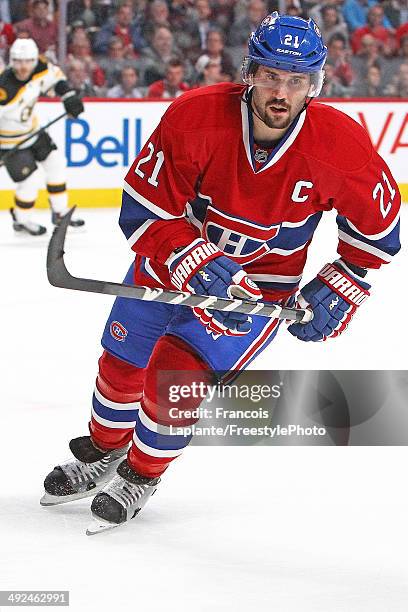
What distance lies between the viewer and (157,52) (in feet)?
24.4

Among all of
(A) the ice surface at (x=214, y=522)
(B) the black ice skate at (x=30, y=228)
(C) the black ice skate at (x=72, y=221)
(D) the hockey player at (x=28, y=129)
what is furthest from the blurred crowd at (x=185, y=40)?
(A) the ice surface at (x=214, y=522)

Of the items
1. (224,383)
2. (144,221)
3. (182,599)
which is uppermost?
(144,221)

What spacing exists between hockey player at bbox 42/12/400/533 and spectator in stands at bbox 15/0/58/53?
4.93m

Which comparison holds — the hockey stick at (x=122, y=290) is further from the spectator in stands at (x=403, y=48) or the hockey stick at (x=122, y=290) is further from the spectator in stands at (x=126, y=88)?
the spectator in stands at (x=403, y=48)

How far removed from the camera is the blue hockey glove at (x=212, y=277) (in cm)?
230

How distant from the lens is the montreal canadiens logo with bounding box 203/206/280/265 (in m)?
2.40

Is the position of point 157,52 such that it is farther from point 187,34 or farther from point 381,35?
point 381,35

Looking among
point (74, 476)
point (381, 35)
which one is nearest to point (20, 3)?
point (381, 35)

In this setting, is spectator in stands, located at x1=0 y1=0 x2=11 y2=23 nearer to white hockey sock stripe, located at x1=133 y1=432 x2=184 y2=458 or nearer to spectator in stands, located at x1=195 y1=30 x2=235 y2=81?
spectator in stands, located at x1=195 y1=30 x2=235 y2=81

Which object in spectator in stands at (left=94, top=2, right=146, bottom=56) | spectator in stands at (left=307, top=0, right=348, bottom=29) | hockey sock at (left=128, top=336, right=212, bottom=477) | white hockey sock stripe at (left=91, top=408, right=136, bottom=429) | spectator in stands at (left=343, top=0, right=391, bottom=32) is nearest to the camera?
hockey sock at (left=128, top=336, right=212, bottom=477)

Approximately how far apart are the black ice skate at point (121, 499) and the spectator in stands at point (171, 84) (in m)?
4.99

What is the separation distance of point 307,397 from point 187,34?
469 centimetres

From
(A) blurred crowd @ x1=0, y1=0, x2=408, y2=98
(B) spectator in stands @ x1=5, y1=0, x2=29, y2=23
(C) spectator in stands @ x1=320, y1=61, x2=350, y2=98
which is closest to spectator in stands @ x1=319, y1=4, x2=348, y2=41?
(A) blurred crowd @ x1=0, y1=0, x2=408, y2=98

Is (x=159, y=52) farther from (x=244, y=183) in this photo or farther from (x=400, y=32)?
(x=244, y=183)
